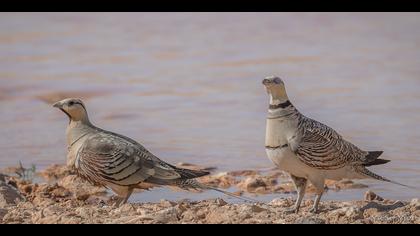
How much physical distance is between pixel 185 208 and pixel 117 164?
0.97 m

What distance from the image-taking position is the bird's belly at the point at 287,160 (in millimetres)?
9055

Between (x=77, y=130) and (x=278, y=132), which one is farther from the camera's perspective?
(x=77, y=130)

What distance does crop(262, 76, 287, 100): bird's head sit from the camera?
30.2 ft

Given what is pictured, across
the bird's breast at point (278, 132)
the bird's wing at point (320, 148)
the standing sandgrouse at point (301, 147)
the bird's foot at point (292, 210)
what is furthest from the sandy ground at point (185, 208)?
the bird's breast at point (278, 132)

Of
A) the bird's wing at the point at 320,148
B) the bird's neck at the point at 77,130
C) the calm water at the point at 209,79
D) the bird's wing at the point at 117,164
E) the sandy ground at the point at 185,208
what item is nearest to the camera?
the sandy ground at the point at 185,208

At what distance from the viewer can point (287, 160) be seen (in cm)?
907

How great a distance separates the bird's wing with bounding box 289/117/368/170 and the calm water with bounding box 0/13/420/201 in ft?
5.52

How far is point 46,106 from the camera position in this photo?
16.4m

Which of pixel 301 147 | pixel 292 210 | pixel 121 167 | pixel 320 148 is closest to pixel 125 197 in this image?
pixel 121 167

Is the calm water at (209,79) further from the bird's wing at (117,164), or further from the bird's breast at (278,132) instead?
the bird's breast at (278,132)

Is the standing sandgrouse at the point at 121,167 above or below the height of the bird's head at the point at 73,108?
below

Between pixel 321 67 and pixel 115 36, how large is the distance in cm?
537

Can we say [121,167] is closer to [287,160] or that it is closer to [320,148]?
[287,160]

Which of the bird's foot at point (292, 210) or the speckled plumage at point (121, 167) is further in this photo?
the speckled plumage at point (121, 167)
